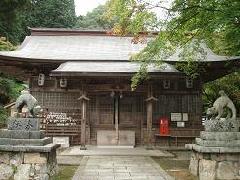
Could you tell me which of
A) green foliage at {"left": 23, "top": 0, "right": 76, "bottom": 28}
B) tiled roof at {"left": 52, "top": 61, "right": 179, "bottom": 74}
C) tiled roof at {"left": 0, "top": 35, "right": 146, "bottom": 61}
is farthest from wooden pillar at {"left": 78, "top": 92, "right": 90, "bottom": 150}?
green foliage at {"left": 23, "top": 0, "right": 76, "bottom": 28}

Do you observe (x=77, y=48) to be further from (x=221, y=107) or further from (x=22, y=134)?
(x=221, y=107)

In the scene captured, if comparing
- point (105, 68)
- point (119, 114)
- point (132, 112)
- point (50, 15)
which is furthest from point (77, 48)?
point (50, 15)

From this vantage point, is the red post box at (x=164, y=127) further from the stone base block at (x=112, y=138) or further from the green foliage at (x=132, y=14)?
the green foliage at (x=132, y=14)

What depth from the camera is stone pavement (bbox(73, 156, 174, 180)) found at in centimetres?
1041

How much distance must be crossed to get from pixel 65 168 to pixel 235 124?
556cm

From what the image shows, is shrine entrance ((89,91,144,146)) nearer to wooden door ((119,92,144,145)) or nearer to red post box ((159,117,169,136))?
wooden door ((119,92,144,145))

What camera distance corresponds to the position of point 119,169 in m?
11.8

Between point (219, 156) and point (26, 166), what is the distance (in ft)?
16.7

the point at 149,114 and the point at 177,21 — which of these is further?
the point at 149,114

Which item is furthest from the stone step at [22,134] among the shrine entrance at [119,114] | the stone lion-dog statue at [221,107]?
the shrine entrance at [119,114]

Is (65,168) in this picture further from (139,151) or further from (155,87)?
(155,87)

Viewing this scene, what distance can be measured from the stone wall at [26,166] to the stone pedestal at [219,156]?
417 cm

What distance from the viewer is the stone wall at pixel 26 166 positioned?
9.63 meters

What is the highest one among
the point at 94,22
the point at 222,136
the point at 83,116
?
the point at 94,22
